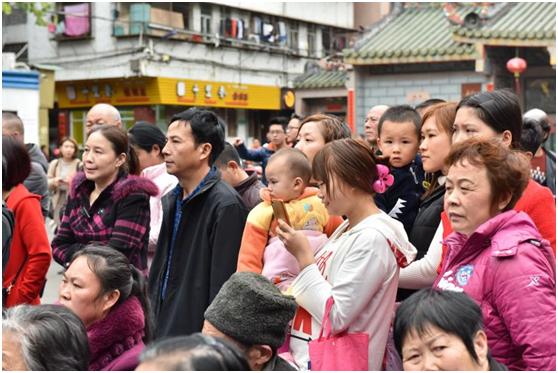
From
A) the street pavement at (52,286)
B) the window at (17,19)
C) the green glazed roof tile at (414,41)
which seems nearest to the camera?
the street pavement at (52,286)

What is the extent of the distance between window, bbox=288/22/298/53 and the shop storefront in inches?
56.6

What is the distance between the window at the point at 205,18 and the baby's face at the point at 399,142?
777 inches

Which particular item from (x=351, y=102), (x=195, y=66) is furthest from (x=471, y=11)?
(x=195, y=66)

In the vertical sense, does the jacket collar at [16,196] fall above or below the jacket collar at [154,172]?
below

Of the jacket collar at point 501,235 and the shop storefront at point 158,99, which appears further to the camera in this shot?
the shop storefront at point 158,99

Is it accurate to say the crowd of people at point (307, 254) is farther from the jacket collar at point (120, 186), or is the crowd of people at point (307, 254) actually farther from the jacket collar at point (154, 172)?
the jacket collar at point (154, 172)

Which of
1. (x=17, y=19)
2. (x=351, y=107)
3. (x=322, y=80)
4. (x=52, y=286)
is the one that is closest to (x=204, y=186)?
(x=52, y=286)

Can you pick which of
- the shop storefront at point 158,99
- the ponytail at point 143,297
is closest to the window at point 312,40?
the shop storefront at point 158,99

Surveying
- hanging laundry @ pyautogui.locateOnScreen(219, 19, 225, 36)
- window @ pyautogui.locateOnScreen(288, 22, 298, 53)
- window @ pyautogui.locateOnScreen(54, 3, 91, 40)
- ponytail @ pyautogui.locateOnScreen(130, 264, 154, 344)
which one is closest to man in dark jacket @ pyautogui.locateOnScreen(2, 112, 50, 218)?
ponytail @ pyautogui.locateOnScreen(130, 264, 154, 344)

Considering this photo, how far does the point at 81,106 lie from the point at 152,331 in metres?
21.3

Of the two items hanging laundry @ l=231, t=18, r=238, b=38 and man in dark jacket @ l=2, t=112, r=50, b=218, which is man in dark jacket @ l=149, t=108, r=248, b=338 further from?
hanging laundry @ l=231, t=18, r=238, b=38

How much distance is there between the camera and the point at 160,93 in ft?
71.6

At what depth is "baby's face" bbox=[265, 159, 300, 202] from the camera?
3.58 meters

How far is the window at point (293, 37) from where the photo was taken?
84.2 feet
